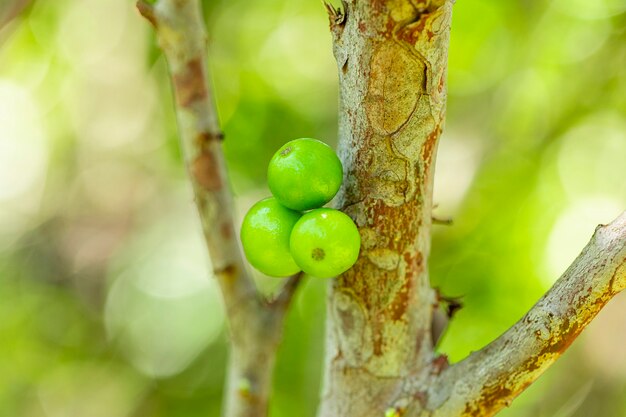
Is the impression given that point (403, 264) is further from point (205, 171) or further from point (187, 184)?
point (187, 184)

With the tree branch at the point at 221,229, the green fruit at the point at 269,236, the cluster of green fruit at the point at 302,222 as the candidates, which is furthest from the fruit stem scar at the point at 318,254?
the tree branch at the point at 221,229

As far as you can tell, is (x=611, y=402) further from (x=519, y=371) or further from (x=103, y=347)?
(x=103, y=347)

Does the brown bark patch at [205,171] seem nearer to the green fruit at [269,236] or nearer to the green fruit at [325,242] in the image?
the green fruit at [269,236]

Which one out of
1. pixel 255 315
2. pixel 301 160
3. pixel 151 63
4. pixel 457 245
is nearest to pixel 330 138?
pixel 457 245

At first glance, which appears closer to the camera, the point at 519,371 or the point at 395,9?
the point at 395,9

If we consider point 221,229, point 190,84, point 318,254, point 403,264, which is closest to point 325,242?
point 318,254

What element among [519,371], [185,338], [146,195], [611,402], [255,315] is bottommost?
[611,402]

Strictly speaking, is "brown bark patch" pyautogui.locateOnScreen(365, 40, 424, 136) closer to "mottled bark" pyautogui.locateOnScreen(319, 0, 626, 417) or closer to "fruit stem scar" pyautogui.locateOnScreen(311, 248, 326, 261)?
"mottled bark" pyautogui.locateOnScreen(319, 0, 626, 417)
